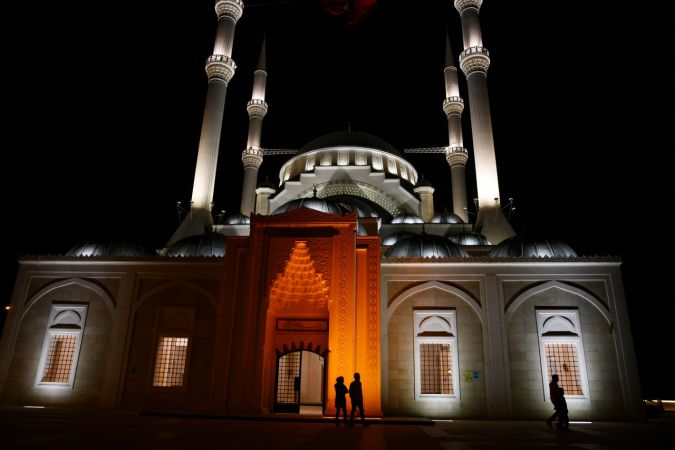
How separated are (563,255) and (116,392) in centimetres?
1255

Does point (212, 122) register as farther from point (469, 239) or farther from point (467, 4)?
point (467, 4)

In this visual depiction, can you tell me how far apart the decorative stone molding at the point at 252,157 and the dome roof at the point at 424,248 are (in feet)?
47.6

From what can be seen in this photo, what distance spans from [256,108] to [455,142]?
12086 millimetres

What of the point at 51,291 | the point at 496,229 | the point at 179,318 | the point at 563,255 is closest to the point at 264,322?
the point at 179,318

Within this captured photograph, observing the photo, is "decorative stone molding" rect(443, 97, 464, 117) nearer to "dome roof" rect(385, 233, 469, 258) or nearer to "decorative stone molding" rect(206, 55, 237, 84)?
"decorative stone molding" rect(206, 55, 237, 84)

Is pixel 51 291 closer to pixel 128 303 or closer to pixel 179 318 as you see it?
pixel 128 303

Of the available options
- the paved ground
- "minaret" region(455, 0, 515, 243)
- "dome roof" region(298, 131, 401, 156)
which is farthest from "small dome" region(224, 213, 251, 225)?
the paved ground

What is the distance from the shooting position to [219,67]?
74.4 feet

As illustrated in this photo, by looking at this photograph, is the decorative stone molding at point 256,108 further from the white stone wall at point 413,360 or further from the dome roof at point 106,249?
the white stone wall at point 413,360

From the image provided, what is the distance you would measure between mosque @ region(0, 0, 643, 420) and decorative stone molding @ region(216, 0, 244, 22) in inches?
609

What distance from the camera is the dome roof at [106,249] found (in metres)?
14.4

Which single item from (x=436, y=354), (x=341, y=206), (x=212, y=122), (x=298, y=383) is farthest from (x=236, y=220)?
(x=436, y=354)

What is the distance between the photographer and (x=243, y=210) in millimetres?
24984

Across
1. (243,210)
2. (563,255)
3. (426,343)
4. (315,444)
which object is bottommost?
(315,444)
